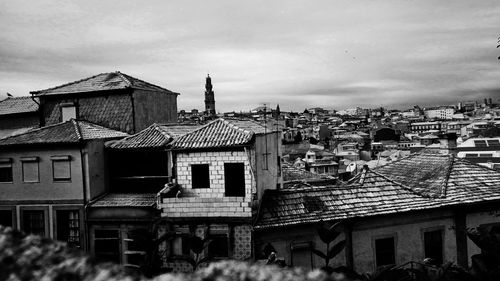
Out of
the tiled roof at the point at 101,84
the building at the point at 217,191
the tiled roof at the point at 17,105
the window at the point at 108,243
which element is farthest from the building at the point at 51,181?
the tiled roof at the point at 17,105

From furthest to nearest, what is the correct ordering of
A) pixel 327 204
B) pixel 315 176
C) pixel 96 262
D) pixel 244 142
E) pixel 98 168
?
1. pixel 315 176
2. pixel 98 168
3. pixel 327 204
4. pixel 244 142
5. pixel 96 262

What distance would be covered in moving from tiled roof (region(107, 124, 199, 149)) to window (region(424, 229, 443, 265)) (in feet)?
39.4

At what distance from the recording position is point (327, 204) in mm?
18953

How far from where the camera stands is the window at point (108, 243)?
19.1m

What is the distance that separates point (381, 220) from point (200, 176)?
7.84 metres

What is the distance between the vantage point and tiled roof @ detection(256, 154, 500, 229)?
59.8 ft

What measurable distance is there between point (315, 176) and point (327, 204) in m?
13.4

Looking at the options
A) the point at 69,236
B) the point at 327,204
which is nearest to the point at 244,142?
the point at 327,204

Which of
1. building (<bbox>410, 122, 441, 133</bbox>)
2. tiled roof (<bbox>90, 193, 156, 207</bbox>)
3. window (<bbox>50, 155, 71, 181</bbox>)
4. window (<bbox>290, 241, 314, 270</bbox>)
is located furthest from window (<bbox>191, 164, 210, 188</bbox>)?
building (<bbox>410, 122, 441, 133</bbox>)

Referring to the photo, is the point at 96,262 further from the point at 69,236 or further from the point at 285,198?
the point at 69,236

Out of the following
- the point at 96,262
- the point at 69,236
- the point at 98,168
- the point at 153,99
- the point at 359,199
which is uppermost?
the point at 153,99

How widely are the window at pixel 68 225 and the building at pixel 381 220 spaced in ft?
26.6

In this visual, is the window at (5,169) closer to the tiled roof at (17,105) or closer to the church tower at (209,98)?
the tiled roof at (17,105)

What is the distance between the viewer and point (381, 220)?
61.6ft
